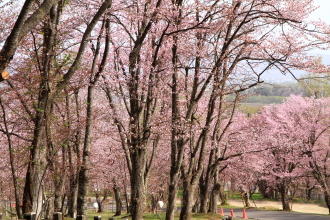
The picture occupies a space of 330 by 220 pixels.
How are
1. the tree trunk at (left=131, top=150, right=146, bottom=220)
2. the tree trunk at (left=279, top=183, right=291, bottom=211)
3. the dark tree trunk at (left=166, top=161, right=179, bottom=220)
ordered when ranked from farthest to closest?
the tree trunk at (left=279, top=183, right=291, bottom=211), the dark tree trunk at (left=166, top=161, right=179, bottom=220), the tree trunk at (left=131, top=150, right=146, bottom=220)

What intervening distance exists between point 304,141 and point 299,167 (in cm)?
465

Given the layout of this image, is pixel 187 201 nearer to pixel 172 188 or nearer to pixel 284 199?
pixel 172 188

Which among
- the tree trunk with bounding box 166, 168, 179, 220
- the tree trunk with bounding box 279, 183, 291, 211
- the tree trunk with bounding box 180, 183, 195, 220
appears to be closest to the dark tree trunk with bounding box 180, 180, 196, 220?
the tree trunk with bounding box 180, 183, 195, 220

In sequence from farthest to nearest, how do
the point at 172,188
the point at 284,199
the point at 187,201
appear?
1. the point at 284,199
2. the point at 187,201
3. the point at 172,188

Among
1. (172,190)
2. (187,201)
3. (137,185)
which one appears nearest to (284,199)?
(187,201)

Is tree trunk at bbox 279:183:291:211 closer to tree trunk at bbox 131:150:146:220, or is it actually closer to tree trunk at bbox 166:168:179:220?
tree trunk at bbox 166:168:179:220

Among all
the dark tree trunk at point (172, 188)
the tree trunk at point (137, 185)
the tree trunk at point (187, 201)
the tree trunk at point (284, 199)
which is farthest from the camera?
the tree trunk at point (284, 199)

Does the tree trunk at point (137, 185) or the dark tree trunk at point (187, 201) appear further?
the dark tree trunk at point (187, 201)

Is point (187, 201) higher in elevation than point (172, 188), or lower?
lower

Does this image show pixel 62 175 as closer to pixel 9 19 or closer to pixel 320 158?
pixel 9 19

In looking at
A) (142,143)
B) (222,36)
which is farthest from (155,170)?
(142,143)

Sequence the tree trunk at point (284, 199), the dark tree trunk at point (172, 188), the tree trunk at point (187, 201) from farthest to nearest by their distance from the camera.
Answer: the tree trunk at point (284, 199) → the tree trunk at point (187, 201) → the dark tree trunk at point (172, 188)

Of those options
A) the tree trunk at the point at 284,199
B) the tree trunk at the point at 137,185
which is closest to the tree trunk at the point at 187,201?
the tree trunk at the point at 137,185

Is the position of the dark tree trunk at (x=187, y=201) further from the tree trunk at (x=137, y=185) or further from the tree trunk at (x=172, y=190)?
the tree trunk at (x=137, y=185)
